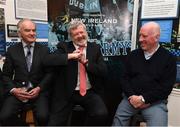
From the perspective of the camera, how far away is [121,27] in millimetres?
3201

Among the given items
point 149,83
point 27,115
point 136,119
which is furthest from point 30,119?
point 149,83

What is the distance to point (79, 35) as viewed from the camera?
2400 millimetres

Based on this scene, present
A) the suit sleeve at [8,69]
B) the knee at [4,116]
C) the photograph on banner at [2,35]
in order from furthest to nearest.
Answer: the photograph on banner at [2,35]
the suit sleeve at [8,69]
the knee at [4,116]

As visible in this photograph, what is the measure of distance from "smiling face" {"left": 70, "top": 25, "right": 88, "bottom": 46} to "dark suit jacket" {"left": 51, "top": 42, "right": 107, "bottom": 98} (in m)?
0.09

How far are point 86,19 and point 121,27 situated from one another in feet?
1.66

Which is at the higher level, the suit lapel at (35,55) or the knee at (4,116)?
the suit lapel at (35,55)

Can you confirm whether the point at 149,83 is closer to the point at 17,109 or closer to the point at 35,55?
the point at 35,55

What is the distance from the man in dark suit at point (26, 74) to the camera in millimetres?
2371

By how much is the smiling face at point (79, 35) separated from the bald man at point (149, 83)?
573 mm

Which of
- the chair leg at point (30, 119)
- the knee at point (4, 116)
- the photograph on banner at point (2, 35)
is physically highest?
the photograph on banner at point (2, 35)

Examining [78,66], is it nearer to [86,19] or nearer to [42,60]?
[42,60]

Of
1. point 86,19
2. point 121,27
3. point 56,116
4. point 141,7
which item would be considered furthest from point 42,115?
point 141,7

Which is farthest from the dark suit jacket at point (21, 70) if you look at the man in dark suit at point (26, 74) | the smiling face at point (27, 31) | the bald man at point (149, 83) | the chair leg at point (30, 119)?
the bald man at point (149, 83)

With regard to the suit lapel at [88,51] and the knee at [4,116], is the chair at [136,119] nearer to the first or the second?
the suit lapel at [88,51]
